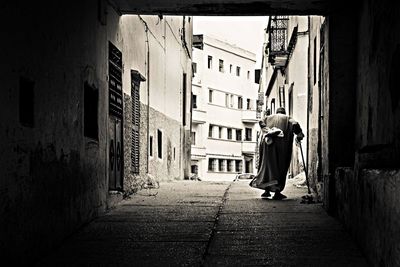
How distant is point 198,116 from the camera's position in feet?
151

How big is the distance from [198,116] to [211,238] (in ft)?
130

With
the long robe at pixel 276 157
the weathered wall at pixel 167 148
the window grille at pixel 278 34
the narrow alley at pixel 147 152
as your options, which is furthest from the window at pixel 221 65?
the long robe at pixel 276 157

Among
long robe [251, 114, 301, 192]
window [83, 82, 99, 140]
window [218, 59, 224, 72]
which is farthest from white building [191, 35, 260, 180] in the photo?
window [83, 82, 99, 140]

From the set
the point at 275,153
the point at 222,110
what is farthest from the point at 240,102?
the point at 275,153

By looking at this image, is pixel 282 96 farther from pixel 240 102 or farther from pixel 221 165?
pixel 240 102

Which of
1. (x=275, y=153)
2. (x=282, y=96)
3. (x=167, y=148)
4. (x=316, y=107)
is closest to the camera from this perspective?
(x=275, y=153)

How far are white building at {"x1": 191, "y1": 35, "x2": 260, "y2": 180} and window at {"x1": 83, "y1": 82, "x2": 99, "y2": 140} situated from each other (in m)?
37.1

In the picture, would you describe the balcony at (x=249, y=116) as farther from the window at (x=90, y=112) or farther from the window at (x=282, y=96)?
the window at (x=90, y=112)

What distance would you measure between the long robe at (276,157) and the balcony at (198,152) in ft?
113

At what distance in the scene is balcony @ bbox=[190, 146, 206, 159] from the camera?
45.5m

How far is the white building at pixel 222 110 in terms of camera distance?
152 ft

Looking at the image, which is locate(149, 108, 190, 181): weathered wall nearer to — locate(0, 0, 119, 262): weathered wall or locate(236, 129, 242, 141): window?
locate(0, 0, 119, 262): weathered wall

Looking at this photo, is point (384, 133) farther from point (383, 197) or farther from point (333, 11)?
point (333, 11)

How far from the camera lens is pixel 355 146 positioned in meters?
8.54
